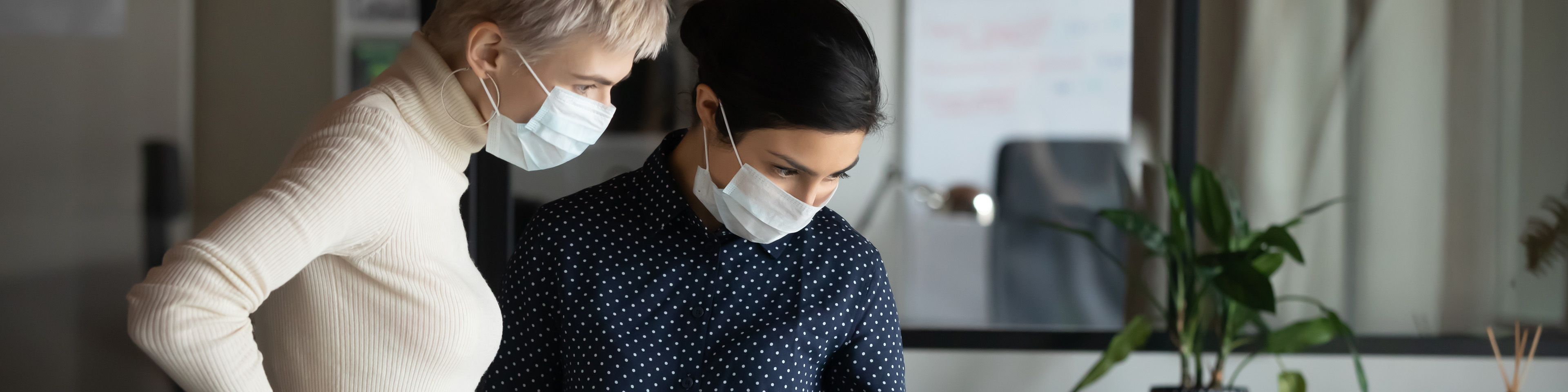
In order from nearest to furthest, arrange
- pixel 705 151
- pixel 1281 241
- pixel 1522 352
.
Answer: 1. pixel 705 151
2. pixel 1281 241
3. pixel 1522 352

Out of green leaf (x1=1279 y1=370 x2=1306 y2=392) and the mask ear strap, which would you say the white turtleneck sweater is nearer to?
the mask ear strap

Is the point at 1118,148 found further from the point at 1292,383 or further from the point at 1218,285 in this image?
the point at 1292,383

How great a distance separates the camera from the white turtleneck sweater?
58cm

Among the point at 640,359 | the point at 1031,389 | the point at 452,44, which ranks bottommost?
the point at 1031,389

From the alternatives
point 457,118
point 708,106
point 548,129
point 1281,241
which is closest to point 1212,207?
point 1281,241

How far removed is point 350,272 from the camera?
73cm

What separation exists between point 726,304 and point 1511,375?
2254 millimetres

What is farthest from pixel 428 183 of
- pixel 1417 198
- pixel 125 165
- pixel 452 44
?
pixel 1417 198

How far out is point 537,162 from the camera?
3.04ft

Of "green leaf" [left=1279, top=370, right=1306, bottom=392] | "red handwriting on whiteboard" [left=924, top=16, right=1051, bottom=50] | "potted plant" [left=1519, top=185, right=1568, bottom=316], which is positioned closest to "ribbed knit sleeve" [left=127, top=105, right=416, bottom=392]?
"red handwriting on whiteboard" [left=924, top=16, right=1051, bottom=50]

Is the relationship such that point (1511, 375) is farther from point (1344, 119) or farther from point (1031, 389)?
point (1031, 389)

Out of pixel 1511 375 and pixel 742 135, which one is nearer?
pixel 742 135

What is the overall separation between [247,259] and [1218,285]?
180 cm

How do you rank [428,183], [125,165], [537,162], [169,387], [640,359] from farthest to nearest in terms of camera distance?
[169,387]
[125,165]
[640,359]
[537,162]
[428,183]
